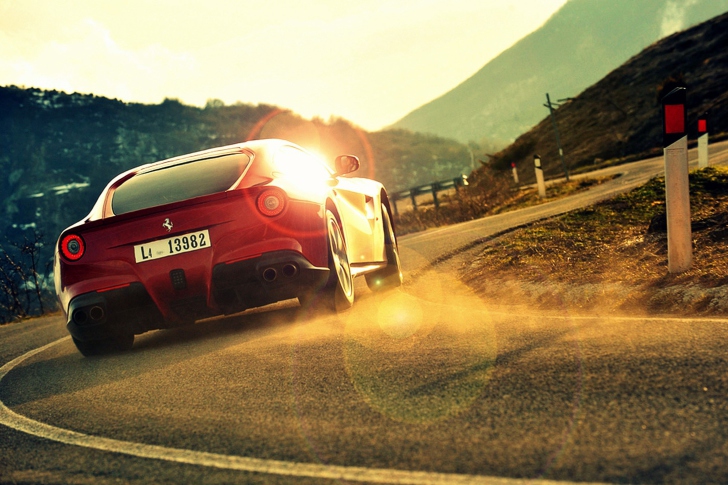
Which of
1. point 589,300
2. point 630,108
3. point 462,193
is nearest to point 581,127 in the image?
point 630,108

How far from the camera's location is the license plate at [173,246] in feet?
18.7

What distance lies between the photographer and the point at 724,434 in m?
2.60

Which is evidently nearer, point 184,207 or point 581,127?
point 184,207

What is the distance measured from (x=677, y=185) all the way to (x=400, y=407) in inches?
132

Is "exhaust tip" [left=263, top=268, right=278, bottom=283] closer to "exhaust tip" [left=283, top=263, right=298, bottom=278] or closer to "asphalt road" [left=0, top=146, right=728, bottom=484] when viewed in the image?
"exhaust tip" [left=283, top=263, right=298, bottom=278]

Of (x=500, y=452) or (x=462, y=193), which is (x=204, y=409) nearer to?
(x=500, y=452)

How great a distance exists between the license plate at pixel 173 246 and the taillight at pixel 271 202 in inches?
18.3

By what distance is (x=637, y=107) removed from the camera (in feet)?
194

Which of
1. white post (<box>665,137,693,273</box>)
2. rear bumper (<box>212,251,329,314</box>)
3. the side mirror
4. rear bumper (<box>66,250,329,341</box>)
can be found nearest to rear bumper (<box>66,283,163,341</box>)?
rear bumper (<box>66,250,329,341</box>)

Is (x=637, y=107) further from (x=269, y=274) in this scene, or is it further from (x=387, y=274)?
(x=269, y=274)

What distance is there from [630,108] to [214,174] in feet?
193

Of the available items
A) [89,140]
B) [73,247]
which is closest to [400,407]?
[73,247]

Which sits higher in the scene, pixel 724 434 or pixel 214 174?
pixel 214 174

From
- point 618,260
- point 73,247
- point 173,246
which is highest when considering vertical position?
point 73,247
